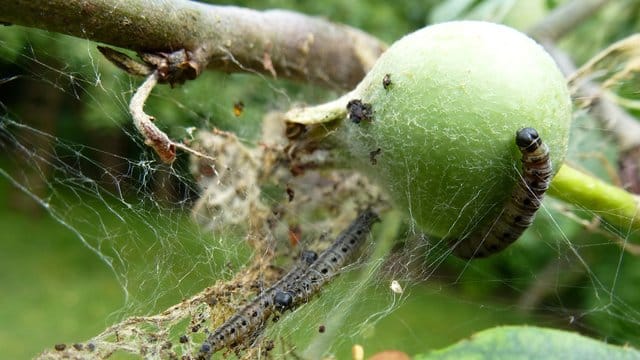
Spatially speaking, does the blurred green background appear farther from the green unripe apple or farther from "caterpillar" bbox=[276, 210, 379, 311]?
the green unripe apple

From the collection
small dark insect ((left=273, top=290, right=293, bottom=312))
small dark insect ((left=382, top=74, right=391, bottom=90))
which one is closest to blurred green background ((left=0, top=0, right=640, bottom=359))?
small dark insect ((left=273, top=290, right=293, bottom=312))

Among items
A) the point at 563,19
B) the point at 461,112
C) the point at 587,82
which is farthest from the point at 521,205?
the point at 563,19

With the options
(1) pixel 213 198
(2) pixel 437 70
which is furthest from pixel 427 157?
(1) pixel 213 198

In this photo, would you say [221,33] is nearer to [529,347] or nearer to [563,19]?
[529,347]

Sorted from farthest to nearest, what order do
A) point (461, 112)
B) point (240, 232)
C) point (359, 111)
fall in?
1. point (240, 232)
2. point (359, 111)
3. point (461, 112)

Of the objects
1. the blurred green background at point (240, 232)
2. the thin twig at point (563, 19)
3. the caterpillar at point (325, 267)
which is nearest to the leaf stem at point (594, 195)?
the blurred green background at point (240, 232)

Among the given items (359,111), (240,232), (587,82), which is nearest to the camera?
(359,111)
